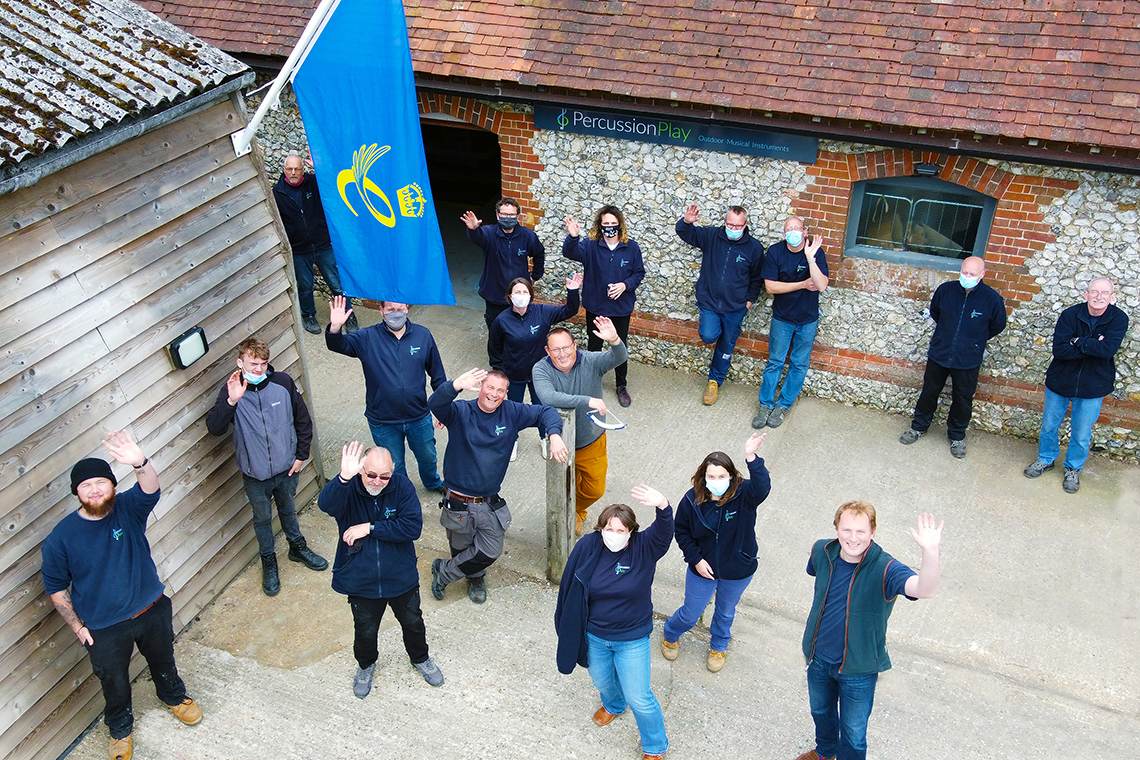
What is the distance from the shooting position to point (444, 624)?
6.20 meters

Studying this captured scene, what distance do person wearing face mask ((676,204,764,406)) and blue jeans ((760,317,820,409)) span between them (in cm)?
34

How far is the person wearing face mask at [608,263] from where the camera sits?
26.4ft

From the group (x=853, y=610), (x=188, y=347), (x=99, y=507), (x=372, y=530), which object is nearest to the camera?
(x=853, y=610)

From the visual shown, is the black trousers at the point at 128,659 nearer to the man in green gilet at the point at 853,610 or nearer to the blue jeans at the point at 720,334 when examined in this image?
the man in green gilet at the point at 853,610

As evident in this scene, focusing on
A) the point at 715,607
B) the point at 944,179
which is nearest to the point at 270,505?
the point at 715,607

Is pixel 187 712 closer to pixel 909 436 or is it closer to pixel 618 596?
pixel 618 596

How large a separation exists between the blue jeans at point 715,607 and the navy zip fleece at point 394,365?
2.20 m

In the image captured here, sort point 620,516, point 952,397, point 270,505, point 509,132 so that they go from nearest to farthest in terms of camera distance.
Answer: point 620,516, point 270,505, point 952,397, point 509,132

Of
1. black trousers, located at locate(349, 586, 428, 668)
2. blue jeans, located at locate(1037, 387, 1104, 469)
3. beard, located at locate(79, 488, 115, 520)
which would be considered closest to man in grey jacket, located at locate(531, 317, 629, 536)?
black trousers, located at locate(349, 586, 428, 668)

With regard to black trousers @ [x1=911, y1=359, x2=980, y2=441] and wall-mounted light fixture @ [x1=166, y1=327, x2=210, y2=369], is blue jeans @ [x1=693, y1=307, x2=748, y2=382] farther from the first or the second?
wall-mounted light fixture @ [x1=166, y1=327, x2=210, y2=369]

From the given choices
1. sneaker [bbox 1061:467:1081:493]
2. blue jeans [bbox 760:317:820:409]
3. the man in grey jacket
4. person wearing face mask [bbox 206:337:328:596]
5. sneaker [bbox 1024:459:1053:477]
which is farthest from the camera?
blue jeans [bbox 760:317:820:409]

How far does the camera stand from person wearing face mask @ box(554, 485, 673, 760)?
477 cm

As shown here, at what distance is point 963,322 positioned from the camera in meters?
7.39

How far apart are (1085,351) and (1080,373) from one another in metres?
0.25
